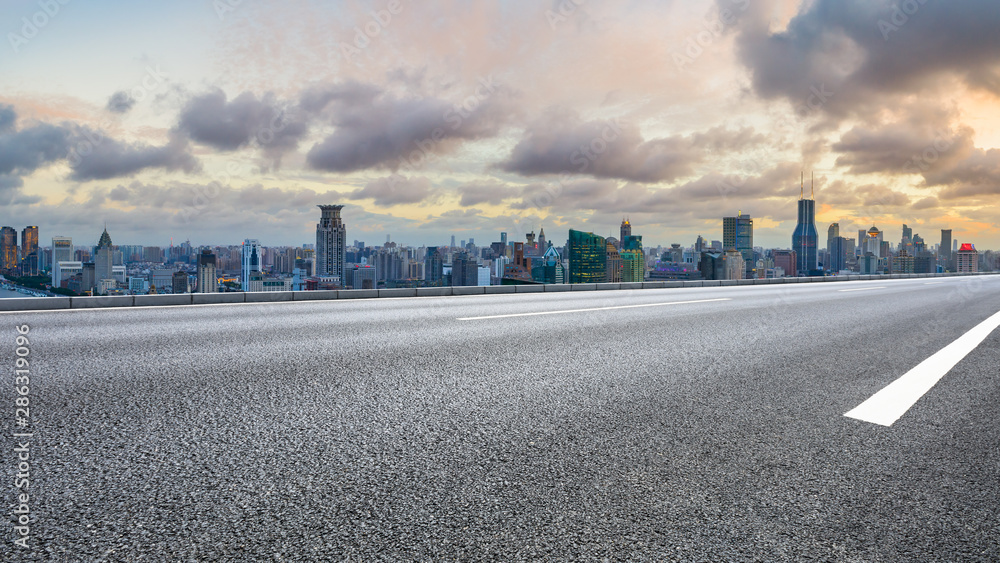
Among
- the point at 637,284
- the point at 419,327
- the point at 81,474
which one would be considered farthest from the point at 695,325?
the point at 637,284

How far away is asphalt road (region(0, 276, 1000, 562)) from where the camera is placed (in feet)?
6.18

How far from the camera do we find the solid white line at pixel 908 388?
3531 mm

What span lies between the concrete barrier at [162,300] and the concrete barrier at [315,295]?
2.19 meters

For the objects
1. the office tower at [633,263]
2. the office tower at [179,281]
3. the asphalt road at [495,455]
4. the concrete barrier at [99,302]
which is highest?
the office tower at [633,263]

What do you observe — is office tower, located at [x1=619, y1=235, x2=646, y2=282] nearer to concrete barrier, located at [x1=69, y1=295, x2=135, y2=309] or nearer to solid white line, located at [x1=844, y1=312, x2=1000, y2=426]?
solid white line, located at [x1=844, y1=312, x2=1000, y2=426]

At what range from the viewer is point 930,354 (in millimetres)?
6008

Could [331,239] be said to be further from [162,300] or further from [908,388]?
[908,388]

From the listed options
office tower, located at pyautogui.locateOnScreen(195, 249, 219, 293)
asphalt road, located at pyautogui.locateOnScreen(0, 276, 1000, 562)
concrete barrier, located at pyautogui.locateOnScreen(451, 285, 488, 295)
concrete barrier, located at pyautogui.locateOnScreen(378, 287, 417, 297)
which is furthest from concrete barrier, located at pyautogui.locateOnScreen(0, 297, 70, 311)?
concrete barrier, located at pyautogui.locateOnScreen(451, 285, 488, 295)

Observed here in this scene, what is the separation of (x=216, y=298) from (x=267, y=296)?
104 cm

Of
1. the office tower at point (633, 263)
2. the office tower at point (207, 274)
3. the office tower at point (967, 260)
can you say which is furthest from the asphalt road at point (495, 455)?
the office tower at point (967, 260)

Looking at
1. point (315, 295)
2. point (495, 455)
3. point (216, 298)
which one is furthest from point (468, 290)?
point (495, 455)

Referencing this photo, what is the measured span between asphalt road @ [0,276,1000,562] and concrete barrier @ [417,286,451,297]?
28.3 feet

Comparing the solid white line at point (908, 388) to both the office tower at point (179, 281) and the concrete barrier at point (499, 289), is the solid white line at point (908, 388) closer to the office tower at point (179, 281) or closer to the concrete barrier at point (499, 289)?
the concrete barrier at point (499, 289)

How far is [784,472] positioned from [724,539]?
0.83 m
